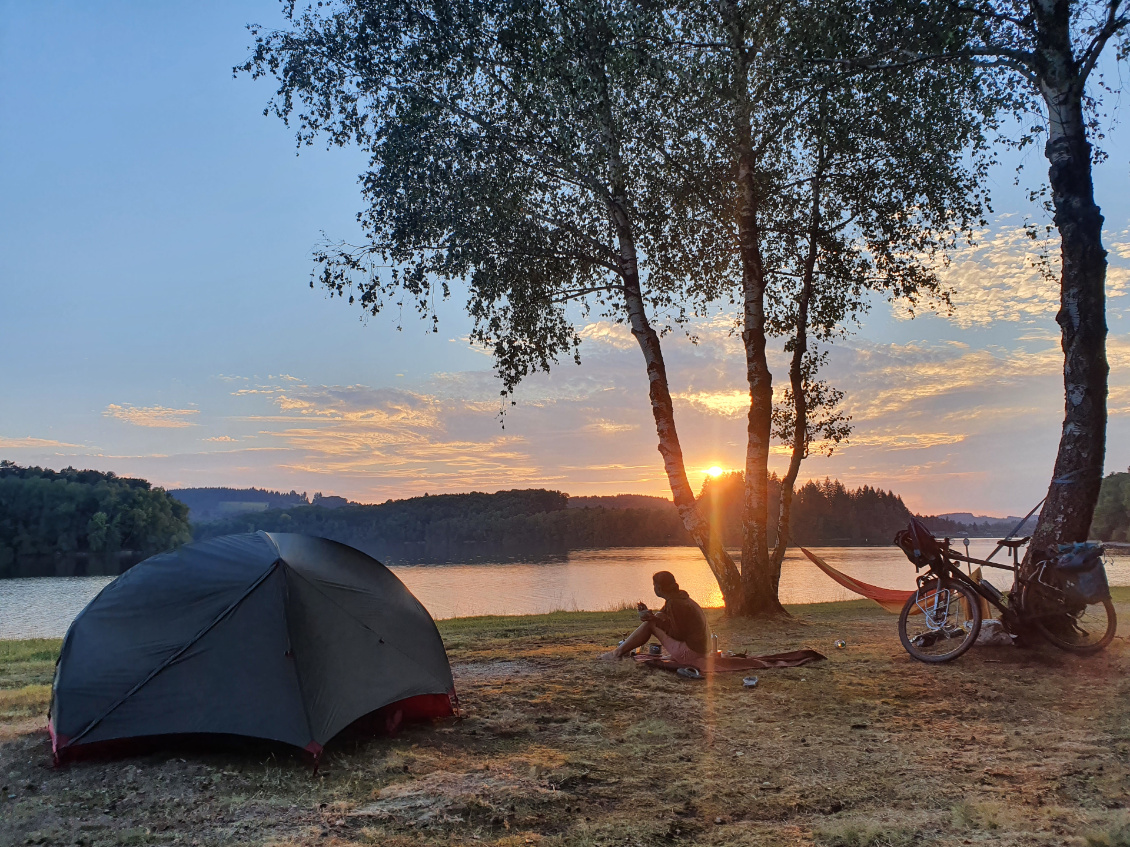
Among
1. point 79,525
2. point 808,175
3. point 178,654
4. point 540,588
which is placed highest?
point 808,175

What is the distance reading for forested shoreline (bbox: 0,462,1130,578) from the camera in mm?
67312

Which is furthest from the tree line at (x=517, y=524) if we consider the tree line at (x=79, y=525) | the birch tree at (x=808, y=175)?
the birch tree at (x=808, y=175)

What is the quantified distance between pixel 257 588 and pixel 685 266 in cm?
1109

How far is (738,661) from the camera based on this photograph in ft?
26.8

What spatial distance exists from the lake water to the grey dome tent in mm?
14431

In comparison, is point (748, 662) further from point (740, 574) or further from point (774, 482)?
point (774, 482)

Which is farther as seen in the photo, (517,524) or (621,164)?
(517,524)

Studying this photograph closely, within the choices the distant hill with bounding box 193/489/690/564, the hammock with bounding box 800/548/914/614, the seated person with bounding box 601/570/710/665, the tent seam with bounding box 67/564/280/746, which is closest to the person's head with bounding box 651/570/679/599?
the seated person with bounding box 601/570/710/665

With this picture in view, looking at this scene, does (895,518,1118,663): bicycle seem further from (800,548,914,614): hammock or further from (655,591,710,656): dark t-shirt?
(800,548,914,614): hammock

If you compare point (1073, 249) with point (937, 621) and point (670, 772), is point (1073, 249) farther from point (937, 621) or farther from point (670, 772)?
point (670, 772)

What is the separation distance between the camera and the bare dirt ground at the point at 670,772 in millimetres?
4117

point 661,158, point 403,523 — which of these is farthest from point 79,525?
point 661,158

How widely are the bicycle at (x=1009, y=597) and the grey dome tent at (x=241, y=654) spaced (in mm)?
4773

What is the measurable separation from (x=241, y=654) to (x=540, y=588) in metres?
30.4
